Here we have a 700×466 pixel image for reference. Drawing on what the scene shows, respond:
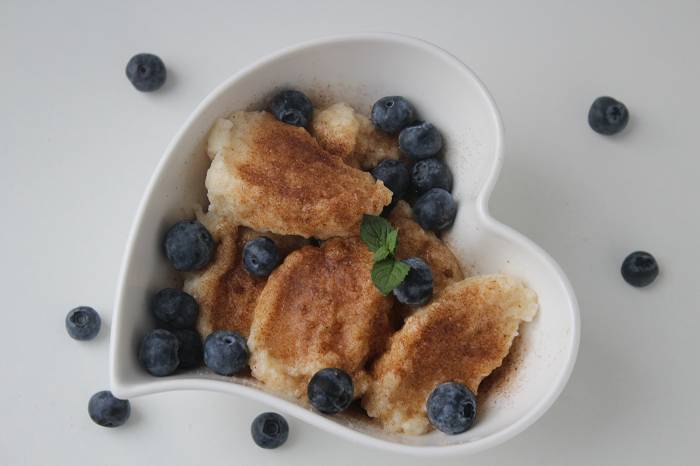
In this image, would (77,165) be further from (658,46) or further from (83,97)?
(658,46)

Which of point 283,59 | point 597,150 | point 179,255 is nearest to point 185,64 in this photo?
point 283,59

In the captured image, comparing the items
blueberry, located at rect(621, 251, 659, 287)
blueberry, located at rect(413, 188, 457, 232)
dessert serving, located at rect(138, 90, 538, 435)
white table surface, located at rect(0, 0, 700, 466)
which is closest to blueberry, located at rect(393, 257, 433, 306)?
dessert serving, located at rect(138, 90, 538, 435)

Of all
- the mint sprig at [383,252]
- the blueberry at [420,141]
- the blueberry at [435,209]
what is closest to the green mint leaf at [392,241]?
the mint sprig at [383,252]

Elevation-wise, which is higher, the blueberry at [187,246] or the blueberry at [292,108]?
the blueberry at [292,108]

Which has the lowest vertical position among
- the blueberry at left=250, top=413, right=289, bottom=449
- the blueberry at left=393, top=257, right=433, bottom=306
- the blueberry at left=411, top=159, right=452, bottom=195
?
the blueberry at left=250, top=413, right=289, bottom=449

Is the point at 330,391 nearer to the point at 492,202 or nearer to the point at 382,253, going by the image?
the point at 382,253

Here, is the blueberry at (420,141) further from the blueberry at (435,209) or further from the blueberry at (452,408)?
the blueberry at (452,408)

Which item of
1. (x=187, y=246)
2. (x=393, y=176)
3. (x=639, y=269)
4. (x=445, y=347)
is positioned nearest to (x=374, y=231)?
(x=393, y=176)

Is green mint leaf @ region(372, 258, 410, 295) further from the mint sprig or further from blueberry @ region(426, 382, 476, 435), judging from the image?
blueberry @ region(426, 382, 476, 435)

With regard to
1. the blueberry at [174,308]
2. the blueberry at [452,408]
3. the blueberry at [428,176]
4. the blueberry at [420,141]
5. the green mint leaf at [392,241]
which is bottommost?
the blueberry at [452,408]
